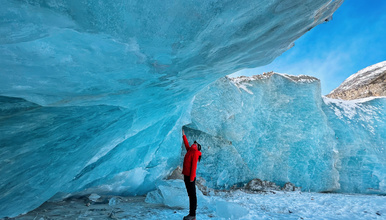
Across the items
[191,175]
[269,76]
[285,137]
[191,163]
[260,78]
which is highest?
[269,76]

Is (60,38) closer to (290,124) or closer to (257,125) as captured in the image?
(257,125)

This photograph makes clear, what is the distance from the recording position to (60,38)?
6.22ft

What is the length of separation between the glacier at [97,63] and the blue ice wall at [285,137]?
3317 millimetres

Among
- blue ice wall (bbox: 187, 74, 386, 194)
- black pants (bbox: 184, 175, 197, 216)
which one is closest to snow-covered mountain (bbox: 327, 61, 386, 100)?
blue ice wall (bbox: 187, 74, 386, 194)

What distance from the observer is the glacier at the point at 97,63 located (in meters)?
1.84

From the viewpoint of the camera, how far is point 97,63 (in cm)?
230

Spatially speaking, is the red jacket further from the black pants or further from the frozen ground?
the frozen ground

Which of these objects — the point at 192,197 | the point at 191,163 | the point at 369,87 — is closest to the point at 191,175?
the point at 191,163

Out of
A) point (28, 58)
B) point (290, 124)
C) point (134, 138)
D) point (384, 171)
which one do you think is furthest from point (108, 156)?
point (384, 171)

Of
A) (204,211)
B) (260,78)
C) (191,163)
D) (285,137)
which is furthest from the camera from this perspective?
(260,78)

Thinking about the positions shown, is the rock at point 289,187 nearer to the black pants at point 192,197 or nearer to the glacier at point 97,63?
the glacier at point 97,63

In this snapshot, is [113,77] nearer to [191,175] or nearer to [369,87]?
[191,175]

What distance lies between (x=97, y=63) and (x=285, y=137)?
7849 mm

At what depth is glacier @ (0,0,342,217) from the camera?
72.3 inches
